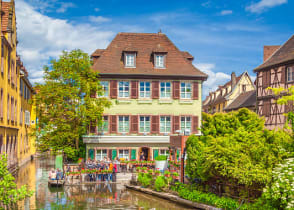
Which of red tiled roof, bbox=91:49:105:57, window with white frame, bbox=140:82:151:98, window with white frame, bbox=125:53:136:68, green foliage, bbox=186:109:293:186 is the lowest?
green foliage, bbox=186:109:293:186

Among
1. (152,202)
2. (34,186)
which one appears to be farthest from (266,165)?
(34,186)

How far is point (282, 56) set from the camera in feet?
117

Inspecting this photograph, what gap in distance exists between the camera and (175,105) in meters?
36.8

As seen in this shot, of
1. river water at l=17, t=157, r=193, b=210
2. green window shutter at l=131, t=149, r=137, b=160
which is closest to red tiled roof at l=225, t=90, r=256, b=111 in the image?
green window shutter at l=131, t=149, r=137, b=160

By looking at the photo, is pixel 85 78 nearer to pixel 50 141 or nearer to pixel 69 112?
pixel 69 112

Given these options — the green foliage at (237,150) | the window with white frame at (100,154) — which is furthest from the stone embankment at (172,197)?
the window with white frame at (100,154)

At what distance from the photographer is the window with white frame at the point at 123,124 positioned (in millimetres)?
36094

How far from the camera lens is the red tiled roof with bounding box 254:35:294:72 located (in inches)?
1354

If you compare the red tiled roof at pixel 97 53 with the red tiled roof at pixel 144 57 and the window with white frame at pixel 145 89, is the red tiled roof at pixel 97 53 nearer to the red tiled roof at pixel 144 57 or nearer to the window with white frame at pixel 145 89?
the red tiled roof at pixel 144 57

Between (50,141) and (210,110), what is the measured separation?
160 feet

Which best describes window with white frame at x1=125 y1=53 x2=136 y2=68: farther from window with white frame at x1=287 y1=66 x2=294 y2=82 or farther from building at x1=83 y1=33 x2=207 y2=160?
window with white frame at x1=287 y1=66 x2=294 y2=82

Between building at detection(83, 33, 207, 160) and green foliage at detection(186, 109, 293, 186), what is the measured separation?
16.2 meters

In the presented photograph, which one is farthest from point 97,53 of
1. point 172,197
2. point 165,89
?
point 172,197

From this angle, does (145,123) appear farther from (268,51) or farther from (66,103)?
(268,51)
